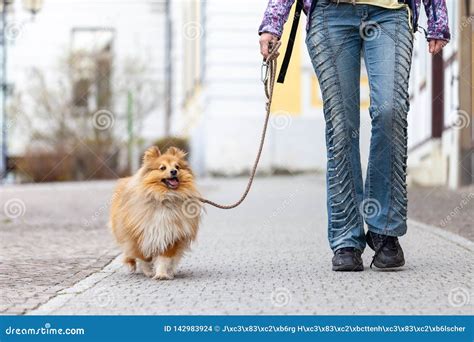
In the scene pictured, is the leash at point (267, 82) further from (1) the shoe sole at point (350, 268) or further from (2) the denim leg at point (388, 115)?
(1) the shoe sole at point (350, 268)

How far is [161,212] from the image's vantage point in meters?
5.80

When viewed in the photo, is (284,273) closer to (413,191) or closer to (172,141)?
(413,191)

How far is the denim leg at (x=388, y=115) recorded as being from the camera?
220 inches

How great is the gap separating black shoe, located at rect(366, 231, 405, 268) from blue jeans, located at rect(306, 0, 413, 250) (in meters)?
0.05

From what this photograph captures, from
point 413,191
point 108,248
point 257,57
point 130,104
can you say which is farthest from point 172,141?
point 108,248

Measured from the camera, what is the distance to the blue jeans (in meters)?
5.61

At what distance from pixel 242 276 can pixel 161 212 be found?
571mm

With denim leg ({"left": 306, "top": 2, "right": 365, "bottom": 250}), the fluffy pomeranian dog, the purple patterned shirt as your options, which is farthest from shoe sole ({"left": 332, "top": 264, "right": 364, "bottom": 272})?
the purple patterned shirt

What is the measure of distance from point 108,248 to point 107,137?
691 inches

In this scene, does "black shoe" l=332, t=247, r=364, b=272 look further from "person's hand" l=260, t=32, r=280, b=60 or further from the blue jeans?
"person's hand" l=260, t=32, r=280, b=60

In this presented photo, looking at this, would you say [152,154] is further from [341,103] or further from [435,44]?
[435,44]

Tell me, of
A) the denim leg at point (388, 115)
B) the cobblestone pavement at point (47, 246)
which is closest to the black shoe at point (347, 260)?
the denim leg at point (388, 115)

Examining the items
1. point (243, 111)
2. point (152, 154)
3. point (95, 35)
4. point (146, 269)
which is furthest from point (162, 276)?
point (95, 35)

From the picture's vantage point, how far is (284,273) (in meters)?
5.82
